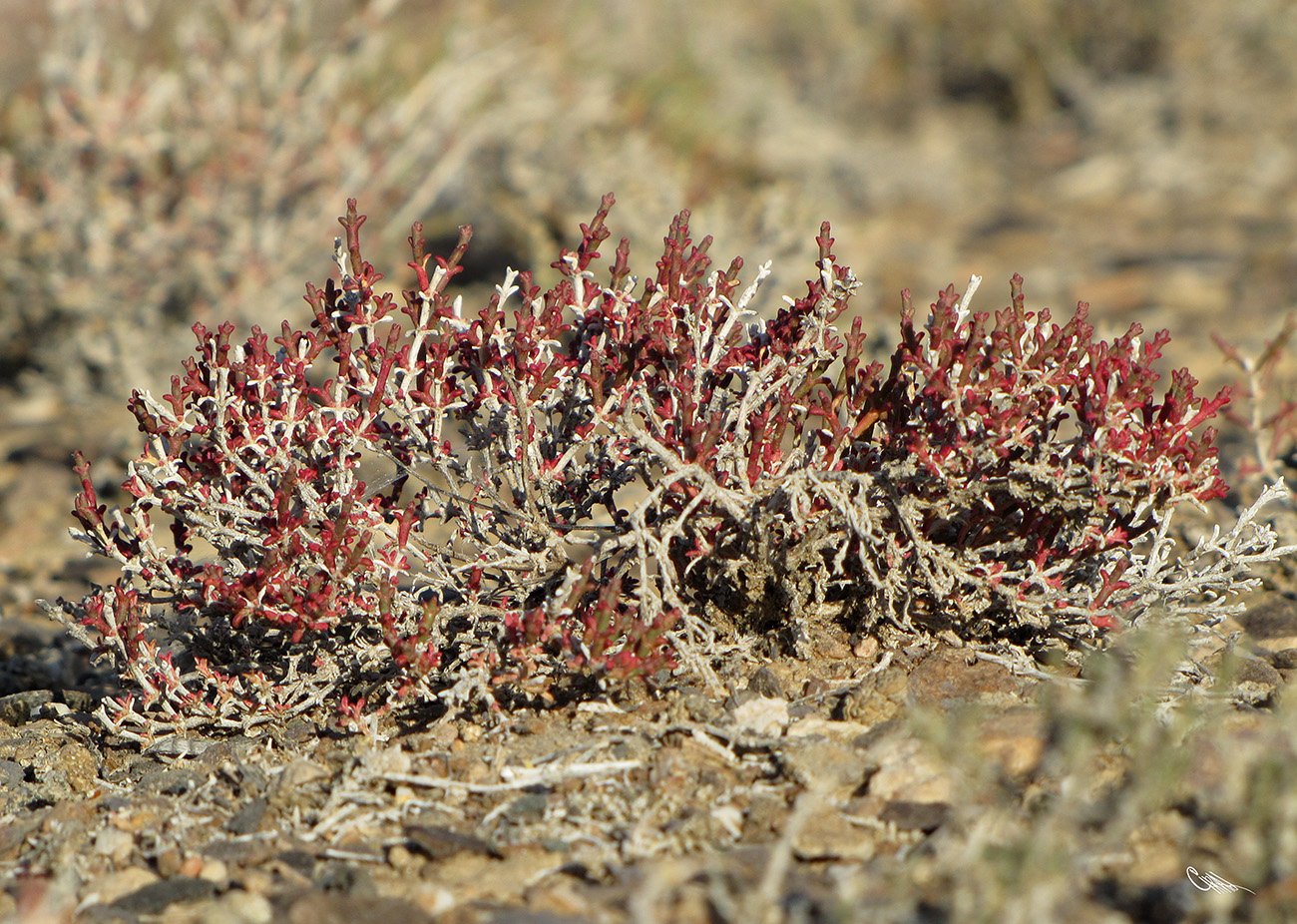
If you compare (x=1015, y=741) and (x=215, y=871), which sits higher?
(x=1015, y=741)

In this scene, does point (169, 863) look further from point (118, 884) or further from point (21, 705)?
point (21, 705)

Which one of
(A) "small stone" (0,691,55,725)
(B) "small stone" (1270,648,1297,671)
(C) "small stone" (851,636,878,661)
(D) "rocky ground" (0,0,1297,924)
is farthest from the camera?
(A) "small stone" (0,691,55,725)

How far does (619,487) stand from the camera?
3.14 metres

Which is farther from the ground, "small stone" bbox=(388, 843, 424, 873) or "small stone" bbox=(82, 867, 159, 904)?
"small stone" bbox=(388, 843, 424, 873)

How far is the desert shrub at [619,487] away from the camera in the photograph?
2910mm

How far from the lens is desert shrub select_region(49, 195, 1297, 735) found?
9.55 feet

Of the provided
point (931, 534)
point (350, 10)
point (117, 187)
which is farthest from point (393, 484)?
point (350, 10)

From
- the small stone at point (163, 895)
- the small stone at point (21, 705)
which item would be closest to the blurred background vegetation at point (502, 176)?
the small stone at point (21, 705)

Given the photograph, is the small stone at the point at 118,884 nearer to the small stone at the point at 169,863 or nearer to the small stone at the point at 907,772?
the small stone at the point at 169,863

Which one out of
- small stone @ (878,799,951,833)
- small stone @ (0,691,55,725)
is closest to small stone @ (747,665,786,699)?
small stone @ (878,799,951,833)

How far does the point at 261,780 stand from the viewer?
9.43 ft

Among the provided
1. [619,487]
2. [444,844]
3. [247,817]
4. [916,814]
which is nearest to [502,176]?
[619,487]

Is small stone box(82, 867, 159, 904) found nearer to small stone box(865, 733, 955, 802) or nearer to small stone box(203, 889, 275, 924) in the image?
small stone box(203, 889, 275, 924)

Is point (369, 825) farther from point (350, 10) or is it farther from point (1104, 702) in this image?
point (350, 10)
